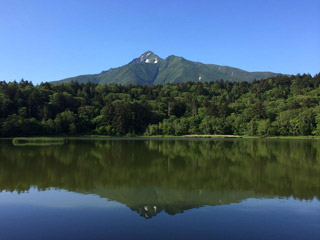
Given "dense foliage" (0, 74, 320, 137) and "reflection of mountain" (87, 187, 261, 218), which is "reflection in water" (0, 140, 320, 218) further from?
"dense foliage" (0, 74, 320, 137)

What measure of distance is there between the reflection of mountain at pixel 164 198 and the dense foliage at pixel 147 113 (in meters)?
94.4

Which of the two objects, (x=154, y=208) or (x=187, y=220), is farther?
(x=154, y=208)

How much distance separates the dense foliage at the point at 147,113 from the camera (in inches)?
4235

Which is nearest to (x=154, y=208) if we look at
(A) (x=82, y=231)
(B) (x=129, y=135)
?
(A) (x=82, y=231)

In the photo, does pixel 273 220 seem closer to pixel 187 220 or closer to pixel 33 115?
pixel 187 220

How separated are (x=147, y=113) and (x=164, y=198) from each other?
411ft

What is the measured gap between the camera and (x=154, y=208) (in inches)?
579

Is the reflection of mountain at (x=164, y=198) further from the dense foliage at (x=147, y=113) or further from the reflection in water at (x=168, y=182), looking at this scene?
the dense foliage at (x=147, y=113)

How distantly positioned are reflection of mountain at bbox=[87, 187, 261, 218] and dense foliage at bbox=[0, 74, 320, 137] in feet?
310

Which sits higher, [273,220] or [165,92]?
[165,92]

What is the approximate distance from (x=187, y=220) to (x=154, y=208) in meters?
2.52

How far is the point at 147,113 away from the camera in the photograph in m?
142

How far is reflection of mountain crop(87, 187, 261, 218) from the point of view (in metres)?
14.7

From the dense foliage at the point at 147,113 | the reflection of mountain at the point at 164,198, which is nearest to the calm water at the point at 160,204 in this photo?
the reflection of mountain at the point at 164,198
